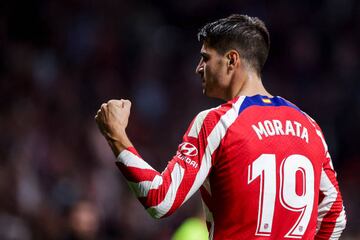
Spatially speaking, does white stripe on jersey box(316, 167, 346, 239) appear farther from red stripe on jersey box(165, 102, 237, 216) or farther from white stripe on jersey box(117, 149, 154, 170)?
white stripe on jersey box(117, 149, 154, 170)

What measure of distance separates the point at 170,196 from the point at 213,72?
0.63 meters

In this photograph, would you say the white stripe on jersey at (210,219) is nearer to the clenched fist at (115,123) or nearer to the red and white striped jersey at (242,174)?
the red and white striped jersey at (242,174)

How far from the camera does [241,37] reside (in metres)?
3.68

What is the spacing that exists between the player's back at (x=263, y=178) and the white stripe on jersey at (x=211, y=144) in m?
0.02

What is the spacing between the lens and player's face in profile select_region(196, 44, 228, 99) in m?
3.70

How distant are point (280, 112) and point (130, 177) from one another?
2.29ft

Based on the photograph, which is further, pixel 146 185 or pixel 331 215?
pixel 331 215

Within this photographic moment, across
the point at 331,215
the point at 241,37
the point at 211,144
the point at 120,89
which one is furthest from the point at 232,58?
the point at 120,89

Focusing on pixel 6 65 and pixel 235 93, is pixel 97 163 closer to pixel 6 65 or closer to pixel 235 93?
pixel 6 65

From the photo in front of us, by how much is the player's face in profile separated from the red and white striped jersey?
0.13 m

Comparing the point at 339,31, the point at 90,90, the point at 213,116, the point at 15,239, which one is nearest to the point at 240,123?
the point at 213,116

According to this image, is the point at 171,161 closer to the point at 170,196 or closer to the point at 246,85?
the point at 170,196

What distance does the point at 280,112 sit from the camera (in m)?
3.64

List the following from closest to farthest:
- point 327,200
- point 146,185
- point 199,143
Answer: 1. point 146,185
2. point 199,143
3. point 327,200
